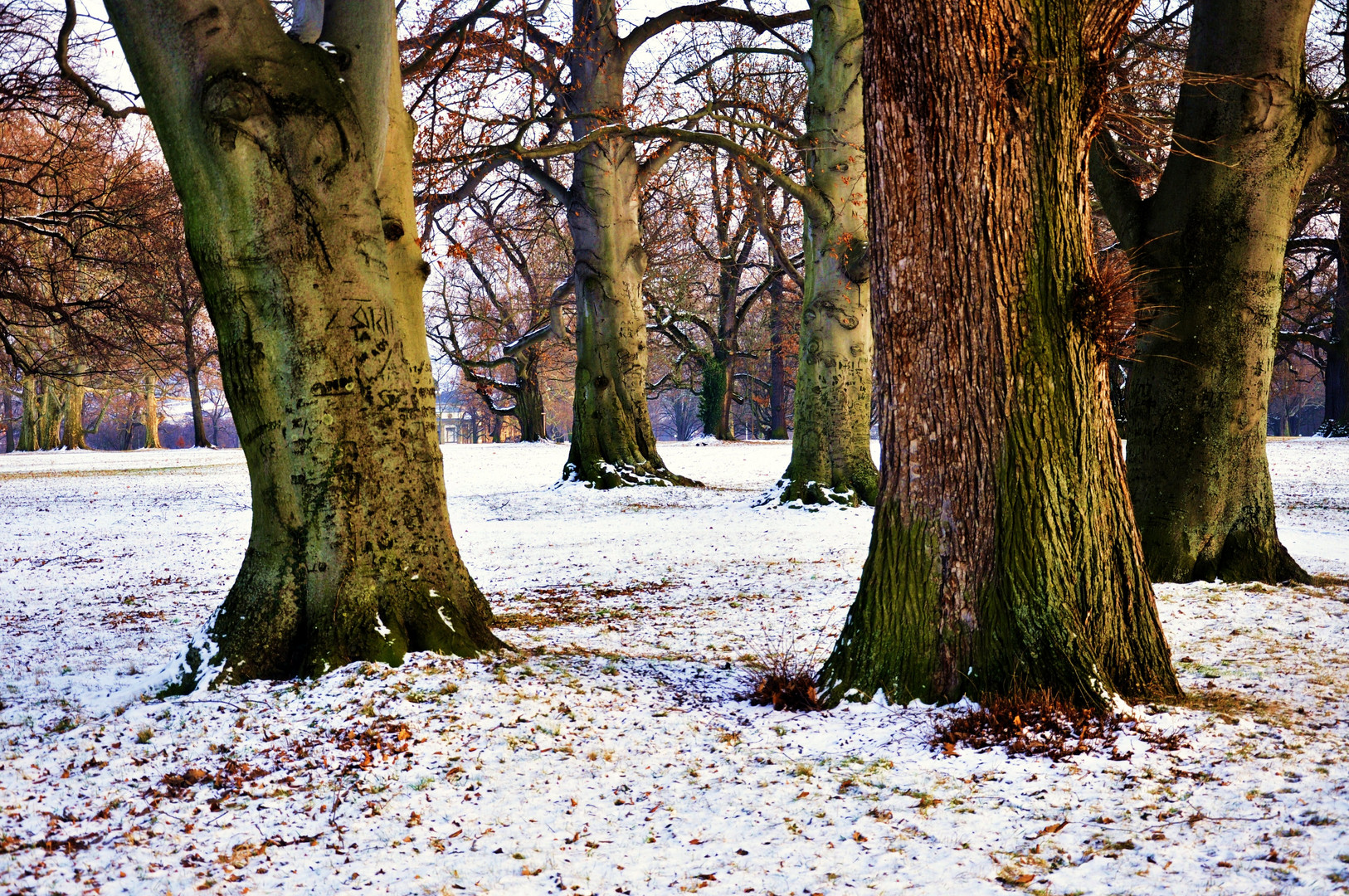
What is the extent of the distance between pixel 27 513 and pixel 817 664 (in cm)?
1261

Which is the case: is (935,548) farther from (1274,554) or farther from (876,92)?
(1274,554)

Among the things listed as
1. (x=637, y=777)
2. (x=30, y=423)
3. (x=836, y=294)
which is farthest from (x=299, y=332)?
(x=30, y=423)

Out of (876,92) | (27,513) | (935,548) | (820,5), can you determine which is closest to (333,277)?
(876,92)

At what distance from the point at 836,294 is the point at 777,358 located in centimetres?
2328

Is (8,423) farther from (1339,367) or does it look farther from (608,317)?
(1339,367)

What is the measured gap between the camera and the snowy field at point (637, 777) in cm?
279

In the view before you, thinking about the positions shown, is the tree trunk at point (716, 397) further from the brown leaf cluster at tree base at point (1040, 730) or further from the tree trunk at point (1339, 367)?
the brown leaf cluster at tree base at point (1040, 730)

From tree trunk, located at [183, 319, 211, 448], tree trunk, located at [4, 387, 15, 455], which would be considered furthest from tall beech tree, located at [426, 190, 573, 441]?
tree trunk, located at [4, 387, 15, 455]

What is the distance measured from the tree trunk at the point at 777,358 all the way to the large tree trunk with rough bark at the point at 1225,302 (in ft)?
87.4

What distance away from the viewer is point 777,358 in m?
35.4

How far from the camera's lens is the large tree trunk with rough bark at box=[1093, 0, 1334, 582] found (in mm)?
6355

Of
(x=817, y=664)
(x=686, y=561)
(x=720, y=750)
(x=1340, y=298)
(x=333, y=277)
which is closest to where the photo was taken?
(x=720, y=750)

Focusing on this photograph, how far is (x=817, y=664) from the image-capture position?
489 cm

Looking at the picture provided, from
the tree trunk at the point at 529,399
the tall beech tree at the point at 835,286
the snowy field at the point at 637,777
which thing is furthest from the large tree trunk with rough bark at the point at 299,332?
the tree trunk at the point at 529,399
